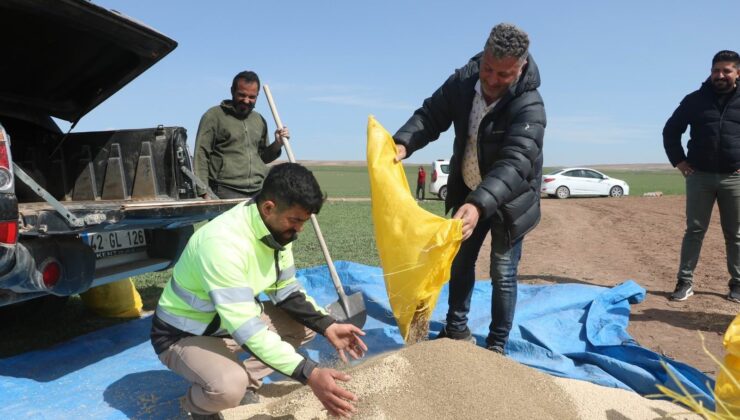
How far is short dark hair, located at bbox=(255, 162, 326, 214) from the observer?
2332 millimetres

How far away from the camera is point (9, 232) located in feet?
8.82

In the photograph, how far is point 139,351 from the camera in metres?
3.86

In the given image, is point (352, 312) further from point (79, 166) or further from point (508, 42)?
point (79, 166)

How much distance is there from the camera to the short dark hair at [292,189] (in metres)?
2.33

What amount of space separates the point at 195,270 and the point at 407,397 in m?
1.09

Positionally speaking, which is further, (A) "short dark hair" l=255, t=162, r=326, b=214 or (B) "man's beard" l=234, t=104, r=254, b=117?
(B) "man's beard" l=234, t=104, r=254, b=117

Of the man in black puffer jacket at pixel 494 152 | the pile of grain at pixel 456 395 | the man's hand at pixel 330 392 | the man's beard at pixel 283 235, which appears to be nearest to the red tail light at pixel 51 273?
the pile of grain at pixel 456 395

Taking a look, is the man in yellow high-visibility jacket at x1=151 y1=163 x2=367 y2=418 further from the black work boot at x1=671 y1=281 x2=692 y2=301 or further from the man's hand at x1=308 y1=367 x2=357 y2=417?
the black work boot at x1=671 y1=281 x2=692 y2=301

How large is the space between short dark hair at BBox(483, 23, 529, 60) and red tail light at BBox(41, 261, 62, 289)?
2.50 metres

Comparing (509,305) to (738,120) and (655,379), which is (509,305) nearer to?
(655,379)

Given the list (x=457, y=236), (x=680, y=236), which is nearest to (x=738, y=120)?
→ (x=457, y=236)

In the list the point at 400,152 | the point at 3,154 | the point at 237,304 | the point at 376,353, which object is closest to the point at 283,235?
the point at 237,304

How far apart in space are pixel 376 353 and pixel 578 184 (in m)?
21.5

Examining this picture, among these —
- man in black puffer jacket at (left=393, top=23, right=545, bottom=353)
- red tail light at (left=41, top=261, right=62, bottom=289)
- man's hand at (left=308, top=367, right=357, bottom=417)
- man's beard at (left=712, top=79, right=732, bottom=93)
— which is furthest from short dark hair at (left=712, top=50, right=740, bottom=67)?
red tail light at (left=41, top=261, right=62, bottom=289)
